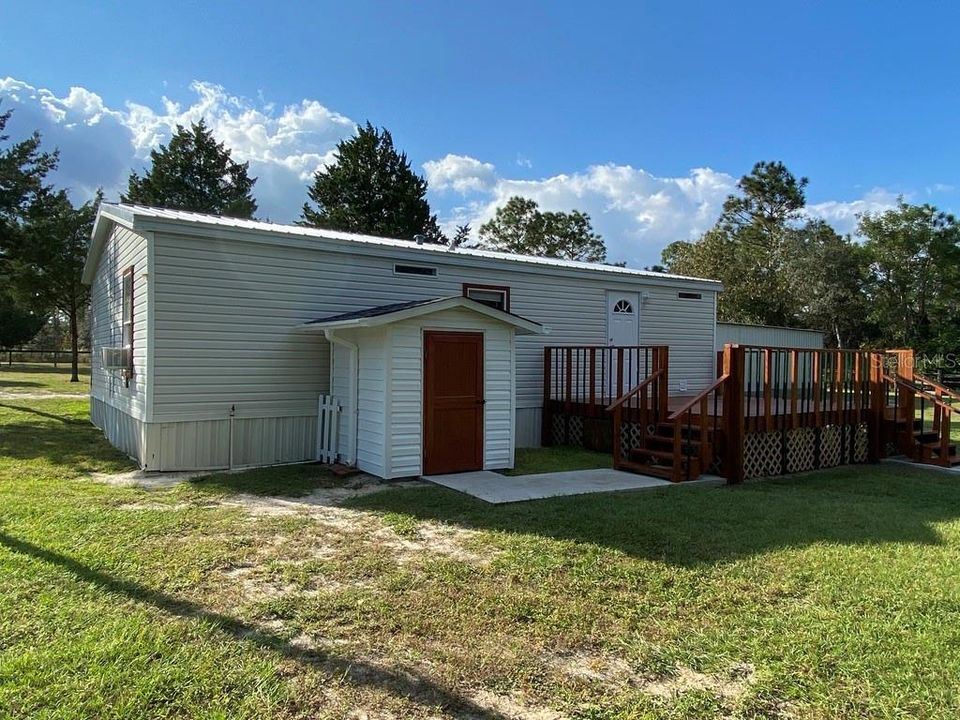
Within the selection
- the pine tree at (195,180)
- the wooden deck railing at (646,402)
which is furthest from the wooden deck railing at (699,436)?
the pine tree at (195,180)

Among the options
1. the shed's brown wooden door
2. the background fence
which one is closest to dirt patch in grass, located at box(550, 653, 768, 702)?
the shed's brown wooden door

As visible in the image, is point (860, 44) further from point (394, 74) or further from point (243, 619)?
point (243, 619)

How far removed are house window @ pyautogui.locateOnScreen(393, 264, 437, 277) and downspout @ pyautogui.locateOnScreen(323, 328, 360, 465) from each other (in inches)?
78.3

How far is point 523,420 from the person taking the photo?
10.4 meters

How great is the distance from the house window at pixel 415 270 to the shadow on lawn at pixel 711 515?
155 inches

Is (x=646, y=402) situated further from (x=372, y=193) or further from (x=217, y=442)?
(x=372, y=193)

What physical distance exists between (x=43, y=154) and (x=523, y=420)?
52.3 feet

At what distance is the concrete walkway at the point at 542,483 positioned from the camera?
6387 mm

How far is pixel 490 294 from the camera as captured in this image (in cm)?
1022

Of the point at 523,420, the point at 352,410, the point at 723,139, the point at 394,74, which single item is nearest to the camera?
the point at 352,410

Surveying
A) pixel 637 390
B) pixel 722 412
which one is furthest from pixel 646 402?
pixel 722 412

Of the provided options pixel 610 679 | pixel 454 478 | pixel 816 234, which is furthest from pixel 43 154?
pixel 816 234

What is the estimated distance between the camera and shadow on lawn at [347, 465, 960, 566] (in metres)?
4.74

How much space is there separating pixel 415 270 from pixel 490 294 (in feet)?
4.51
